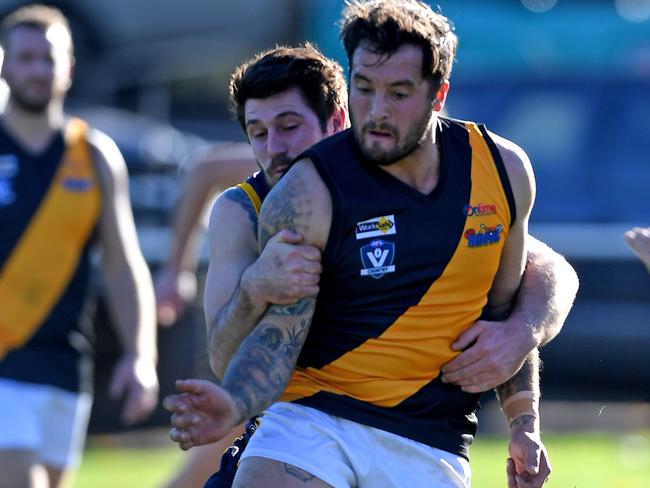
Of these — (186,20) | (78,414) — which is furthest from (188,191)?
(186,20)

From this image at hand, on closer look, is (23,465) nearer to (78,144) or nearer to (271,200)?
(78,144)

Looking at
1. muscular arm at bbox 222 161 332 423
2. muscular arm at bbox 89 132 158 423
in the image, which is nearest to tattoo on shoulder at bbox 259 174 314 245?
muscular arm at bbox 222 161 332 423

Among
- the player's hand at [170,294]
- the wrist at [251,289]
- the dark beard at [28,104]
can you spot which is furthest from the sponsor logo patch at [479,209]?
the player's hand at [170,294]

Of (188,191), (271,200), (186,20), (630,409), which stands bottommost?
(630,409)

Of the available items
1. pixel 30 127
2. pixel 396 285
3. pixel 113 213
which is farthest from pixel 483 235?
pixel 30 127

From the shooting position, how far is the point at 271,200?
4887 millimetres

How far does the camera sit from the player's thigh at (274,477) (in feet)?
15.7

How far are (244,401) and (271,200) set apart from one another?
67cm

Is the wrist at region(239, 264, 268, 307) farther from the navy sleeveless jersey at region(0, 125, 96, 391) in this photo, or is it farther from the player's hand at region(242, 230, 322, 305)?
the navy sleeveless jersey at region(0, 125, 96, 391)

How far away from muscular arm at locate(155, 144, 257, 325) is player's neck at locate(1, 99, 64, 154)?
2.79 feet

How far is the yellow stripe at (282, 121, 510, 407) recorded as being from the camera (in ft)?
16.3

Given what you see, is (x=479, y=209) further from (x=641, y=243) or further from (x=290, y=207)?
(x=641, y=243)

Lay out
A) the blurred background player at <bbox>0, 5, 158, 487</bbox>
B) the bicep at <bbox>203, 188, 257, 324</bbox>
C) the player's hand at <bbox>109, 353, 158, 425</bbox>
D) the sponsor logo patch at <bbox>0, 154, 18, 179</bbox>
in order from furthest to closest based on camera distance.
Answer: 1. the sponsor logo patch at <bbox>0, 154, 18, 179</bbox>
2. the blurred background player at <bbox>0, 5, 158, 487</bbox>
3. the player's hand at <bbox>109, 353, 158, 425</bbox>
4. the bicep at <bbox>203, 188, 257, 324</bbox>

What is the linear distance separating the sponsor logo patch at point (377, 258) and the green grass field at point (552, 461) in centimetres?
481
